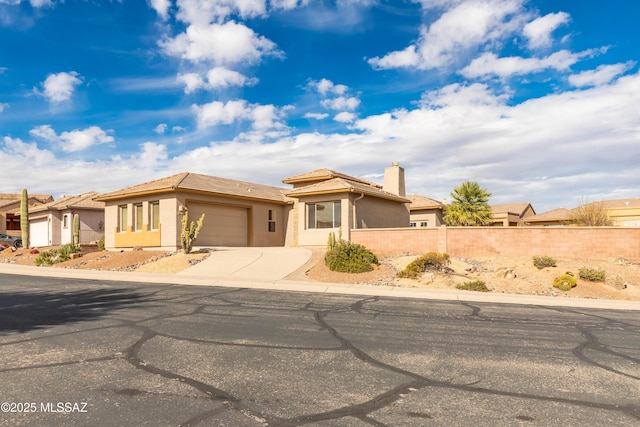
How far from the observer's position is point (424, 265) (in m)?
19.8

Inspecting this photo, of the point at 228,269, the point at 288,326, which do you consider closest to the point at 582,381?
the point at 288,326

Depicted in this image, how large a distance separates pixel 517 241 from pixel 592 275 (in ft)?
15.1

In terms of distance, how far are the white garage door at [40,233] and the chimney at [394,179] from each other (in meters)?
29.5

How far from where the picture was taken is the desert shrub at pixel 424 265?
19.2 meters

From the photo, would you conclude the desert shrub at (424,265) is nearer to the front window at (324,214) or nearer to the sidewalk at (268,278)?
the sidewalk at (268,278)

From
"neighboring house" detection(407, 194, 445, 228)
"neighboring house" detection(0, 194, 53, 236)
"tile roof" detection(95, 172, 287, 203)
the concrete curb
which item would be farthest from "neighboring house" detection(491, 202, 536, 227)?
"neighboring house" detection(0, 194, 53, 236)

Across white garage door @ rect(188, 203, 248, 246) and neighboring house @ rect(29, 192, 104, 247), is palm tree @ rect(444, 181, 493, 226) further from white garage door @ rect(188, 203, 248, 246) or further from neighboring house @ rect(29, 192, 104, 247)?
neighboring house @ rect(29, 192, 104, 247)

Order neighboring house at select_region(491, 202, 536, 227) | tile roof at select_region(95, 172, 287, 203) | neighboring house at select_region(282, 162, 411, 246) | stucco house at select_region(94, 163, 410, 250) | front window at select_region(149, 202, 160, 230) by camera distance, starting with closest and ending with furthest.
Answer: neighboring house at select_region(282, 162, 411, 246), stucco house at select_region(94, 163, 410, 250), tile roof at select_region(95, 172, 287, 203), front window at select_region(149, 202, 160, 230), neighboring house at select_region(491, 202, 536, 227)

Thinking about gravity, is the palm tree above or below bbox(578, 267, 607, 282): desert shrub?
above

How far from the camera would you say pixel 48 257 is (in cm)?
2770

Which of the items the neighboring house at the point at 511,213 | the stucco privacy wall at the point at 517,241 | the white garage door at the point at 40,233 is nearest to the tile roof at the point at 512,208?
the neighboring house at the point at 511,213

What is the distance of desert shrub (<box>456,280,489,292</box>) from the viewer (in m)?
17.0

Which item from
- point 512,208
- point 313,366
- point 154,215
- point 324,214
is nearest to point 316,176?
point 324,214

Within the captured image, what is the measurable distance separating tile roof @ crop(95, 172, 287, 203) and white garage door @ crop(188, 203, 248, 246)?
114 cm
